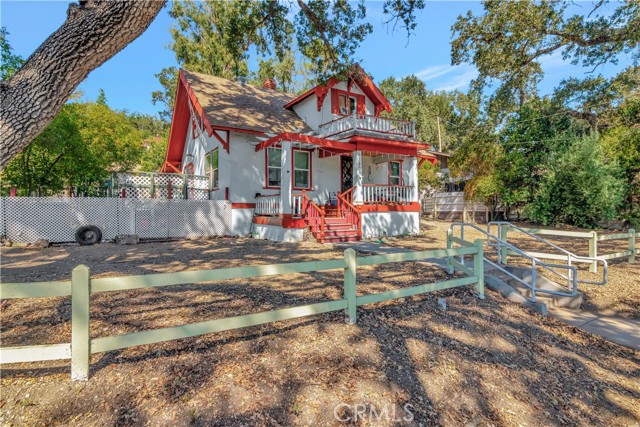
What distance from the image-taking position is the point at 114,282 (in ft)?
8.53

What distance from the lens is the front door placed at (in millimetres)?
15031

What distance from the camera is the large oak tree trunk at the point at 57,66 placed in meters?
2.96

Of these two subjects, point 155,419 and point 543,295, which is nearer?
point 155,419

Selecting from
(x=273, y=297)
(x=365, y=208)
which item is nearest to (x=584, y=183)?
(x=365, y=208)

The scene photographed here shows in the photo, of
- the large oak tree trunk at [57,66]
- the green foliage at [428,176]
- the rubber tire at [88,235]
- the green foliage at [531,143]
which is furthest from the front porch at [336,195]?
the green foliage at [428,176]

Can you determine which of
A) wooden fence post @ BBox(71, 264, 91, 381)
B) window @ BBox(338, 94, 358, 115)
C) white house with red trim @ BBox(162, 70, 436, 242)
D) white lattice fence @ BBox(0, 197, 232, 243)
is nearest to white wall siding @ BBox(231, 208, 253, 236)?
white house with red trim @ BBox(162, 70, 436, 242)

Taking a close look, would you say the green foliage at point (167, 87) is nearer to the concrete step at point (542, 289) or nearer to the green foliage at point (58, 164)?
the green foliage at point (58, 164)

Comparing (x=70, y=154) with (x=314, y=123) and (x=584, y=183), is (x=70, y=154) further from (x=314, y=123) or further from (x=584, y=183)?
(x=584, y=183)

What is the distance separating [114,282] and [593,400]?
15.2 feet

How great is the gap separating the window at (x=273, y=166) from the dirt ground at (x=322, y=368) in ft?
28.9

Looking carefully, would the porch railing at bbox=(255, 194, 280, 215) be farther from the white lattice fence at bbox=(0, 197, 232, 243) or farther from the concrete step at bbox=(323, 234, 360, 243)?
the concrete step at bbox=(323, 234, 360, 243)

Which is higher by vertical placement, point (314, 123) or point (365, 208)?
point (314, 123)

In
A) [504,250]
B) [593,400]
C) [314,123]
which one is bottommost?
[593,400]

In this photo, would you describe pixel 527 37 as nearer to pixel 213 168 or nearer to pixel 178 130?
pixel 213 168
